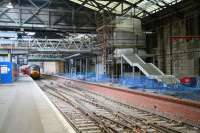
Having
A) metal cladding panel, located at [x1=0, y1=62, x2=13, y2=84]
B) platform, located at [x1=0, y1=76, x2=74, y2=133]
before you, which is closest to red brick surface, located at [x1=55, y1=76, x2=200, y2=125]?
platform, located at [x1=0, y1=76, x2=74, y2=133]

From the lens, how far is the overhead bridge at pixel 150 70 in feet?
95.7

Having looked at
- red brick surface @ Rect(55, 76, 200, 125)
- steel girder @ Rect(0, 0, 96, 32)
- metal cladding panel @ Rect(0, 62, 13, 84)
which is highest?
steel girder @ Rect(0, 0, 96, 32)

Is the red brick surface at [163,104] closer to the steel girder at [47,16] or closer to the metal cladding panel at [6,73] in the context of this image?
→ the metal cladding panel at [6,73]

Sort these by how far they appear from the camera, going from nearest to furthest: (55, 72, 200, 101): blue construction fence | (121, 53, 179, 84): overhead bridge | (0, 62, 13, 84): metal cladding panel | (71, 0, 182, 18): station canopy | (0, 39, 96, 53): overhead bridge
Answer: (55, 72, 200, 101): blue construction fence < (121, 53, 179, 84): overhead bridge < (71, 0, 182, 18): station canopy < (0, 62, 13, 84): metal cladding panel < (0, 39, 96, 53): overhead bridge

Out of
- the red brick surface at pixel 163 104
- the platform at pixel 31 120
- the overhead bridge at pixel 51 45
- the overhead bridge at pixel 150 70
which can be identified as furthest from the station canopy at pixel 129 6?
the platform at pixel 31 120

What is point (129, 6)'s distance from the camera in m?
38.1

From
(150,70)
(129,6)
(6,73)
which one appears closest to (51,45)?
(6,73)

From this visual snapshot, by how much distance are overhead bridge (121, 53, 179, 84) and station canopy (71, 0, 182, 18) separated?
523cm

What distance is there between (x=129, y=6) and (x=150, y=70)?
27.2 ft

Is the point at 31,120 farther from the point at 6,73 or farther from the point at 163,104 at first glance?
the point at 6,73

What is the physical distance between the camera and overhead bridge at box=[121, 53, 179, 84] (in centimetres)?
2917

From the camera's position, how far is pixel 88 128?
492 inches

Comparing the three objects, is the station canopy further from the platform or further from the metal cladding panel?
the platform

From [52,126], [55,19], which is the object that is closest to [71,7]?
[55,19]
